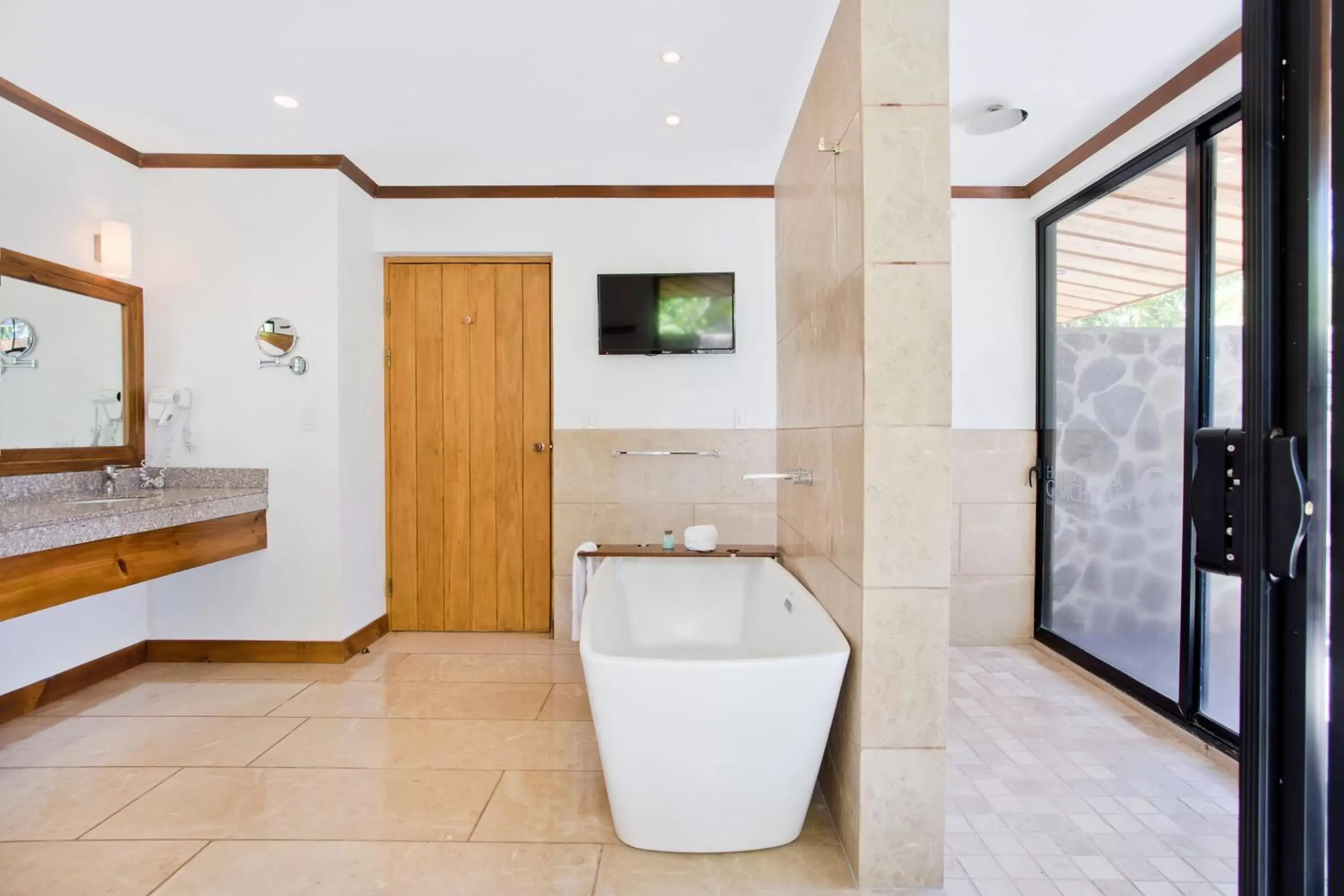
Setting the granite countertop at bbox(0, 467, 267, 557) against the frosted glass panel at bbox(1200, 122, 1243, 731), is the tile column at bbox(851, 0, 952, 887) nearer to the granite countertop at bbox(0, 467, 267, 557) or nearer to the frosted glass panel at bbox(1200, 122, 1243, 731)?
the frosted glass panel at bbox(1200, 122, 1243, 731)

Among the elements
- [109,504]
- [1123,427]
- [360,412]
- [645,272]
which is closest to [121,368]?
[109,504]

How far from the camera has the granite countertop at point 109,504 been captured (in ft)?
6.73

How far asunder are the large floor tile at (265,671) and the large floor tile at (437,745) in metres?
0.49

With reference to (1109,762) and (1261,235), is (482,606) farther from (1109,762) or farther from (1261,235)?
(1261,235)

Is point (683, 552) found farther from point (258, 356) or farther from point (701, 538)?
point (258, 356)

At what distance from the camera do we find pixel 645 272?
3482 millimetres

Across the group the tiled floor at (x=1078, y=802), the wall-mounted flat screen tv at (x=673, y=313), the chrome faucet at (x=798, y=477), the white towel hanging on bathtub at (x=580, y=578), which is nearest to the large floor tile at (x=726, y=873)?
the tiled floor at (x=1078, y=802)

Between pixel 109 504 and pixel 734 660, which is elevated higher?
pixel 109 504

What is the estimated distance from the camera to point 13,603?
77.4 inches

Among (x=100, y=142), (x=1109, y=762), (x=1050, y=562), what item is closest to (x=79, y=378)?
(x=100, y=142)

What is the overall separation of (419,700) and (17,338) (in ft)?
7.28

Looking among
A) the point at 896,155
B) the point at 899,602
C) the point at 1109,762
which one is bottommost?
the point at 1109,762

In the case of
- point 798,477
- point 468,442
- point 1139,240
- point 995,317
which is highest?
point 1139,240

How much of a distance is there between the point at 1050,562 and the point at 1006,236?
5.77 ft
